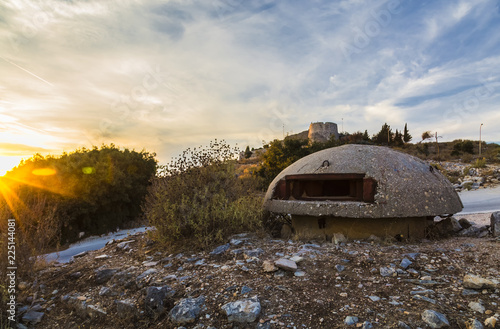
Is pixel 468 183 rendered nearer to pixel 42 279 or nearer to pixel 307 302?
pixel 307 302

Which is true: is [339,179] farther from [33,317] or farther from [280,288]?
[33,317]

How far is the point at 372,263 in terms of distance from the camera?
3.67 meters

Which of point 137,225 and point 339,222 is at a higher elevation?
point 339,222

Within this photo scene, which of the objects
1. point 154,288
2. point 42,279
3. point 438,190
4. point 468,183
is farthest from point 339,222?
point 468,183

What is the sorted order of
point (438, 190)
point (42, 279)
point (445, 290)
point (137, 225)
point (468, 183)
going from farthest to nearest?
point (468, 183), point (137, 225), point (438, 190), point (42, 279), point (445, 290)

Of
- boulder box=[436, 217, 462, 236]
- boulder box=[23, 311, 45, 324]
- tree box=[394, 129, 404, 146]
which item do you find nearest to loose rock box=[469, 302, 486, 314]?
boulder box=[436, 217, 462, 236]

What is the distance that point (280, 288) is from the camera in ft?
10.2

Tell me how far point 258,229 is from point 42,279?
3.28 meters

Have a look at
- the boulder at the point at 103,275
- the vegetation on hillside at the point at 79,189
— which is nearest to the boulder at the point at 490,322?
the boulder at the point at 103,275

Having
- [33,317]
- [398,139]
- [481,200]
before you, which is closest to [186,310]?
[33,317]

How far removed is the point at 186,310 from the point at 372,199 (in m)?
3.09

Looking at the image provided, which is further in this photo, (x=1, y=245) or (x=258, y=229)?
(x=258, y=229)

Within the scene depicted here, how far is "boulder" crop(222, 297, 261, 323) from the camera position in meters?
2.67

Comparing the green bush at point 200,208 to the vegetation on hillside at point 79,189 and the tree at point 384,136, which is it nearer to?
the vegetation on hillside at point 79,189
